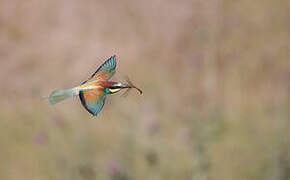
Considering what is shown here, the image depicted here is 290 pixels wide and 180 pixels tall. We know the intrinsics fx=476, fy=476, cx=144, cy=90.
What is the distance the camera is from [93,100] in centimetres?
42

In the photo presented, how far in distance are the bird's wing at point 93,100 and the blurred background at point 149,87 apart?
1.39m

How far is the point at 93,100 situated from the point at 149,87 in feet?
6.81

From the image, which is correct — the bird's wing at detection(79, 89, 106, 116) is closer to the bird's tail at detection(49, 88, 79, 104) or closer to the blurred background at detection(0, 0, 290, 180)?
the bird's tail at detection(49, 88, 79, 104)

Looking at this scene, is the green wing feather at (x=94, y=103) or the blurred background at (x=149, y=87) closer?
the green wing feather at (x=94, y=103)

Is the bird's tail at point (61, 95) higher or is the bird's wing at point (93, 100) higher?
the bird's tail at point (61, 95)

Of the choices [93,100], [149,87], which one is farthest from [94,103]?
[149,87]

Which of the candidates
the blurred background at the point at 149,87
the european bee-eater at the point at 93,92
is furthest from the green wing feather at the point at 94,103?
the blurred background at the point at 149,87

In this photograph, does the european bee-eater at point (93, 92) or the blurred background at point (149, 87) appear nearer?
the european bee-eater at point (93, 92)

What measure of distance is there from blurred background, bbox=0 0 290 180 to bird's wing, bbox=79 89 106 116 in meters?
1.39

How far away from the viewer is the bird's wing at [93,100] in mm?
399

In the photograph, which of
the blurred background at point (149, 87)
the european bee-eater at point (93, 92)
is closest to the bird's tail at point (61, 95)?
the european bee-eater at point (93, 92)

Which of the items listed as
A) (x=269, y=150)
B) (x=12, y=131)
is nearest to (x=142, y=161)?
(x=269, y=150)

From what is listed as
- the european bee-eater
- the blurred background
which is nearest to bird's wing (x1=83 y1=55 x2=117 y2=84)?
the european bee-eater

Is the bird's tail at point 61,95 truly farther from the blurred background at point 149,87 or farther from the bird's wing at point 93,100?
the blurred background at point 149,87
